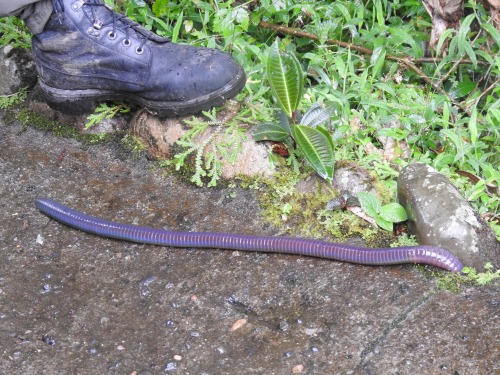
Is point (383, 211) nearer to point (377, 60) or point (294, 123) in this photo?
point (294, 123)

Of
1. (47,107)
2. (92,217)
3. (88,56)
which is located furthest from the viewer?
(47,107)

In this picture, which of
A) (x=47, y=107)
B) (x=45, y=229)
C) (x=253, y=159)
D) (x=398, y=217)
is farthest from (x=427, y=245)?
(x=47, y=107)

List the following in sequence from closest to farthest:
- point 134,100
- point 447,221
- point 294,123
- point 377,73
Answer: point 447,221 → point 294,123 → point 134,100 → point 377,73

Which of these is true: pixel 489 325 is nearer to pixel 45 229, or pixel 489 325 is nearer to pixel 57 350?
pixel 57 350

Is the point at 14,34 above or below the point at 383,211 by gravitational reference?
above

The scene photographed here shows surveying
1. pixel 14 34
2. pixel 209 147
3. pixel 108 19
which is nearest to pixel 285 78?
pixel 209 147

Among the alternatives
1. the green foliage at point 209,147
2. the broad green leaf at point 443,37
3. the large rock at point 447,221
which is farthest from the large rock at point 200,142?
the broad green leaf at point 443,37

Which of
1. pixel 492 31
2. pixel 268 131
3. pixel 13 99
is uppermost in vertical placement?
pixel 492 31

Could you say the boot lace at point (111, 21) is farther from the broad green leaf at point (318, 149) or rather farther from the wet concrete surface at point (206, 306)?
the broad green leaf at point (318, 149)
